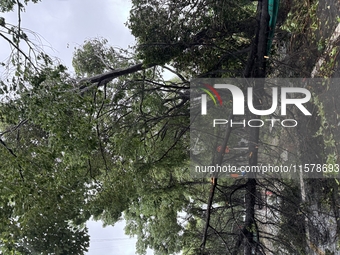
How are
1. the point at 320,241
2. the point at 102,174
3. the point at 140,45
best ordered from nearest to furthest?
the point at 140,45 → the point at 320,241 → the point at 102,174

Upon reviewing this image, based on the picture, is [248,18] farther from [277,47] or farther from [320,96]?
[320,96]

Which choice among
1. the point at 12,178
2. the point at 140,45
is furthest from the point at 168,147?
the point at 12,178

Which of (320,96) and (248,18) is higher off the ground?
(248,18)

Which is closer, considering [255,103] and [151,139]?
[255,103]

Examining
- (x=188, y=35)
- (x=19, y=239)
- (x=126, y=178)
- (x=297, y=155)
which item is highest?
(x=188, y=35)

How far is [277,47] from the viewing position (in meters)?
7.36

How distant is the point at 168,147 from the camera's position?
7285mm

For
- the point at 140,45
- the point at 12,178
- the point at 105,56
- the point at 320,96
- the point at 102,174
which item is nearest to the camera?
the point at 12,178

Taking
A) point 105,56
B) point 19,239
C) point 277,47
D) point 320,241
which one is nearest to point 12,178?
point 19,239

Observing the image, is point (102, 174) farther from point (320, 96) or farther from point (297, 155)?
point (320, 96)

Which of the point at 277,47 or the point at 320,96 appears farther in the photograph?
the point at 277,47

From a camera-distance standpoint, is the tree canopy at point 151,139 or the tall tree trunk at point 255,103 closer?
the tree canopy at point 151,139

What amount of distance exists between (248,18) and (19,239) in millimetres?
5717

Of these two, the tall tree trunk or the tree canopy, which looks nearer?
the tree canopy
